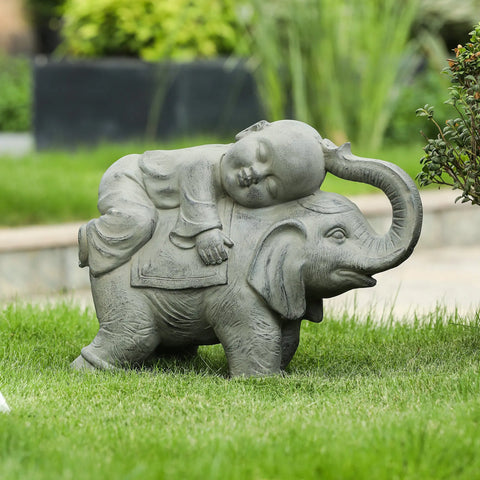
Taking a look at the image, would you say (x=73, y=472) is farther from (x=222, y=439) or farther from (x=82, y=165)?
(x=82, y=165)

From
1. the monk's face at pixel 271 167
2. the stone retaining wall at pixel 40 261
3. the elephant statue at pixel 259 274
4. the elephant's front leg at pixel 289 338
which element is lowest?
the stone retaining wall at pixel 40 261

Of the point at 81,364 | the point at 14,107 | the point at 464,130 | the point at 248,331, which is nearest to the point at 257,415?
the point at 248,331

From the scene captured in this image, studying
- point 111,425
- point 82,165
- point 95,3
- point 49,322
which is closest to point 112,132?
point 82,165

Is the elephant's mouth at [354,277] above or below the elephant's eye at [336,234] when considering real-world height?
below

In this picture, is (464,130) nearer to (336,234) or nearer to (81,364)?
(336,234)

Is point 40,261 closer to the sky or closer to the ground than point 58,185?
closer to the ground

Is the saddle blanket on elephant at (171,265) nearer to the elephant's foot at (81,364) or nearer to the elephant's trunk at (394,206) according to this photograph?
the elephant's foot at (81,364)

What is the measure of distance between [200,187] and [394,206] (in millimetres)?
690

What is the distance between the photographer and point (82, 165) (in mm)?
8594

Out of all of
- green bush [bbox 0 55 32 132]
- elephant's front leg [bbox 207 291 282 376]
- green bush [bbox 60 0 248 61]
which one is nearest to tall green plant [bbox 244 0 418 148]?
green bush [bbox 60 0 248 61]

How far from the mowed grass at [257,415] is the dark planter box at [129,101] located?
622 centimetres

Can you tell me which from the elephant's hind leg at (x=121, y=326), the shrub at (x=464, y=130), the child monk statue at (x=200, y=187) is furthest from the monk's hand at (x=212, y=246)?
the shrub at (x=464, y=130)

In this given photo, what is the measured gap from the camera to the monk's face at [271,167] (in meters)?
3.18

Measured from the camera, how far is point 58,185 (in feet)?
24.0
